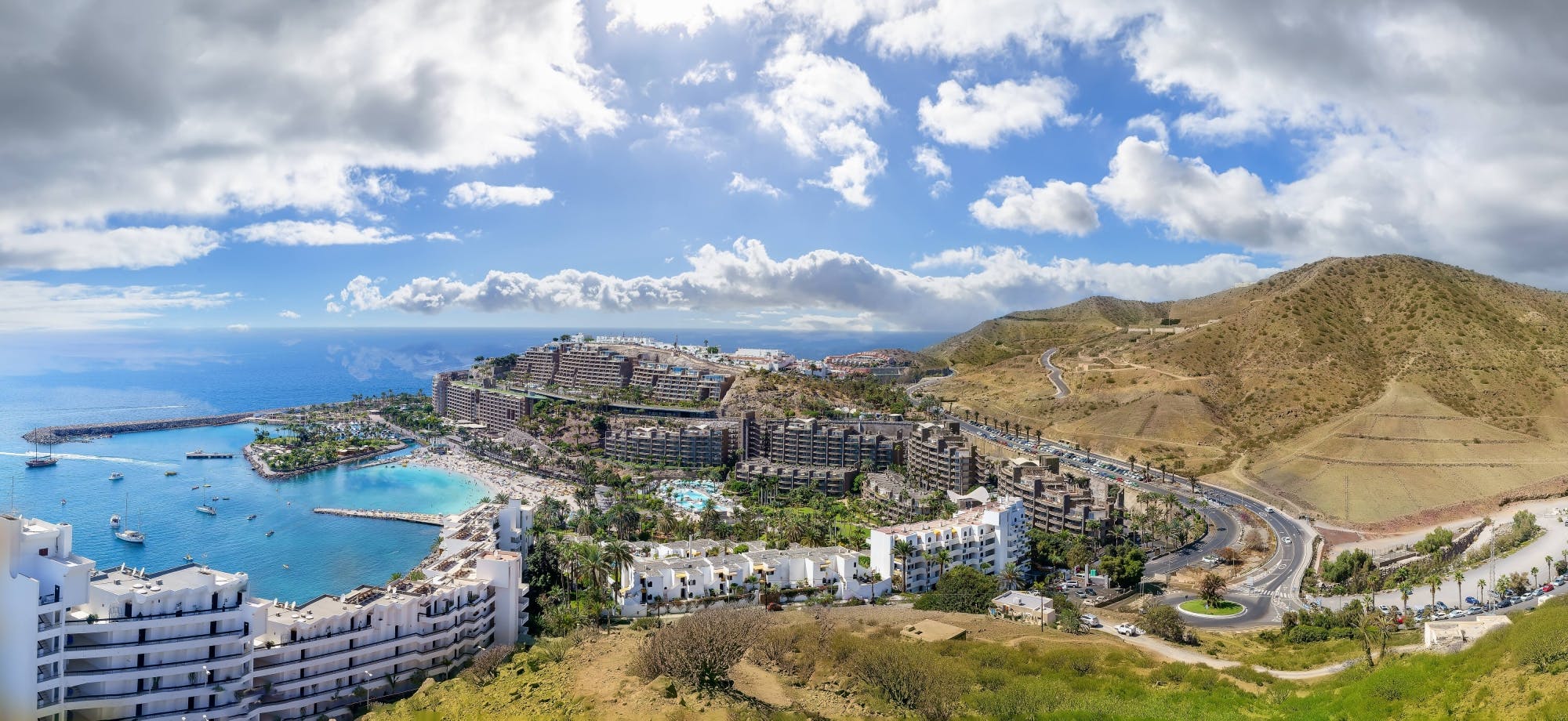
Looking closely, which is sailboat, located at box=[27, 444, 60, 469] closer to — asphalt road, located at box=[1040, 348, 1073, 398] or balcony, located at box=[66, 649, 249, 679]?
balcony, located at box=[66, 649, 249, 679]

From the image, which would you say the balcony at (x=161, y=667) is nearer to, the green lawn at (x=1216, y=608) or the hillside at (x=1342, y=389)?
the green lawn at (x=1216, y=608)

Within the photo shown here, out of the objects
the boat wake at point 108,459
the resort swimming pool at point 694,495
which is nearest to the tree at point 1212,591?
the resort swimming pool at point 694,495

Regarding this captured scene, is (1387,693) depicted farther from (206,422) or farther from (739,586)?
(206,422)

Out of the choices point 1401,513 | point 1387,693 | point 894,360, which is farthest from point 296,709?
point 894,360

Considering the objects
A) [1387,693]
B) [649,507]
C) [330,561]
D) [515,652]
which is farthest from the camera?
[649,507]

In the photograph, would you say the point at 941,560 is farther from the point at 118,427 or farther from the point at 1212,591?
the point at 118,427

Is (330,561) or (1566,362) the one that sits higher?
(1566,362)
